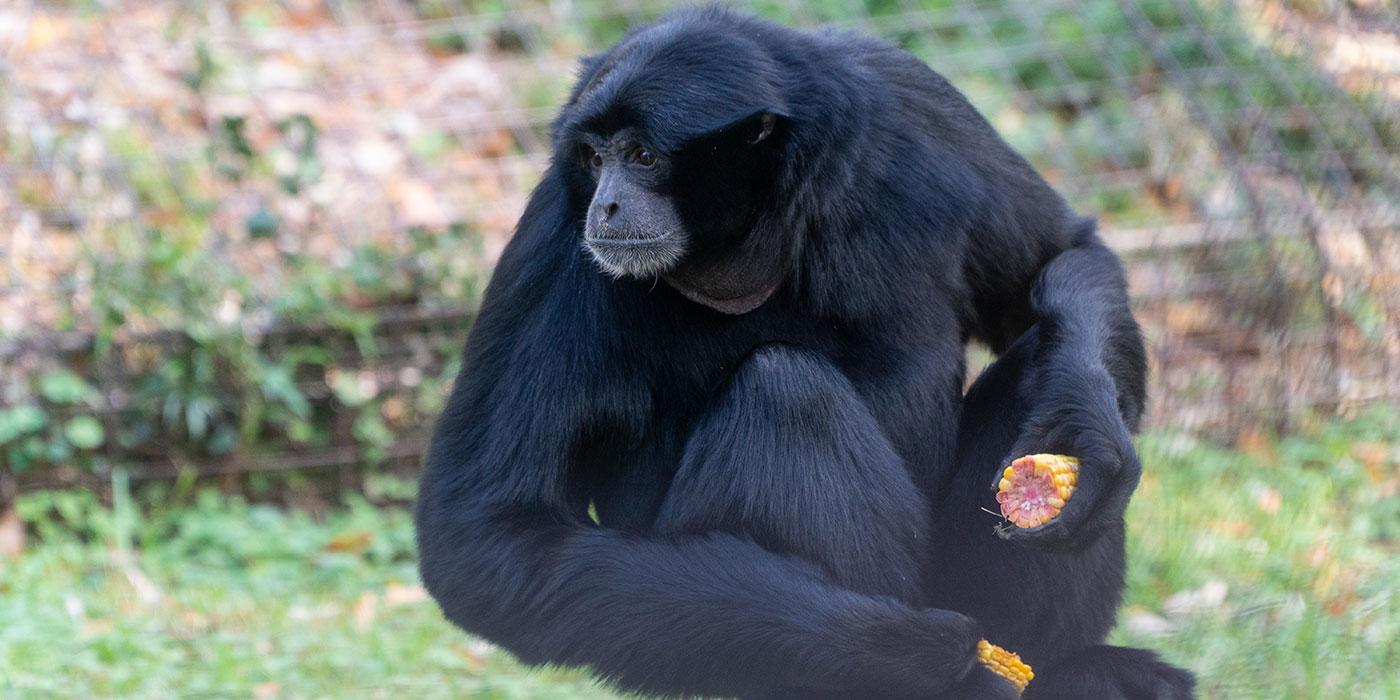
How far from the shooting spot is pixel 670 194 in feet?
12.6

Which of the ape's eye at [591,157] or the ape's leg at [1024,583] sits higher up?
the ape's eye at [591,157]

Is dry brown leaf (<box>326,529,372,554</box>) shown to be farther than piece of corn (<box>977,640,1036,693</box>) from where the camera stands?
Yes

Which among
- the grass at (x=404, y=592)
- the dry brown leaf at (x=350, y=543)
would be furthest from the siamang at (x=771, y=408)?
the dry brown leaf at (x=350, y=543)

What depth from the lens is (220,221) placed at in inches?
299

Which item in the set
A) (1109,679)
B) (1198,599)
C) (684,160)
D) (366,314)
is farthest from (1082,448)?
(366,314)

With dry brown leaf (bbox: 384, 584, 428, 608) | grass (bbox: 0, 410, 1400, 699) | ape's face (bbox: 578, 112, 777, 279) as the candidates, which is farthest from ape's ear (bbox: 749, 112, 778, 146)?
dry brown leaf (bbox: 384, 584, 428, 608)

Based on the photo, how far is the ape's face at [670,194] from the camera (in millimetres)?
3695

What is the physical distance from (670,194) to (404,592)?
9.86 ft

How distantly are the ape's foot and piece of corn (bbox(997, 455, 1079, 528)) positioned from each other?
786 millimetres

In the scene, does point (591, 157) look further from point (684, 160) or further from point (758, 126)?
point (758, 126)

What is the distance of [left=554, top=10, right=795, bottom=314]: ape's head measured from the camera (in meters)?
3.67

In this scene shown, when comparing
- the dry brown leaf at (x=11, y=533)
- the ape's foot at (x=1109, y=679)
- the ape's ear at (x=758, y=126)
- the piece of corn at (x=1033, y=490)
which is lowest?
the dry brown leaf at (x=11, y=533)

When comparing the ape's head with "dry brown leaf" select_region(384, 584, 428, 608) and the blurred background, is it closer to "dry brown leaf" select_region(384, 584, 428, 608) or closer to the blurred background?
the blurred background

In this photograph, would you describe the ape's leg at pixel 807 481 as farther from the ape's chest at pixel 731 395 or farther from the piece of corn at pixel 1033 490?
the piece of corn at pixel 1033 490
